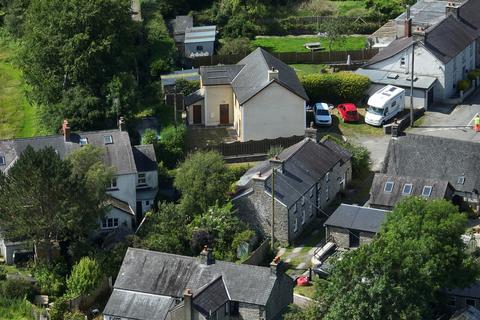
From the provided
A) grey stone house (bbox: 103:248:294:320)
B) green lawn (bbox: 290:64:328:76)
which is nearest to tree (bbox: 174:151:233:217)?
grey stone house (bbox: 103:248:294:320)

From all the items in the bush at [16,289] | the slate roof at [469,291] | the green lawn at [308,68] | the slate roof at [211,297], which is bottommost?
the bush at [16,289]

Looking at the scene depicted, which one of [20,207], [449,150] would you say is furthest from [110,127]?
[449,150]

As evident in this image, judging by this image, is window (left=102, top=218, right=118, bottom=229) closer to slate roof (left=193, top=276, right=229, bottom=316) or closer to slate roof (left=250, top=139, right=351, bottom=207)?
slate roof (left=250, top=139, right=351, bottom=207)

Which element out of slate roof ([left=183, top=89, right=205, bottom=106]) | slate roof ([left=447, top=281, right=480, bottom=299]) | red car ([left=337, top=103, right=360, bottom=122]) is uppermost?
slate roof ([left=183, top=89, right=205, bottom=106])

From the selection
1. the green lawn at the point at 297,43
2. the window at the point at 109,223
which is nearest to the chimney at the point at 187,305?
the window at the point at 109,223

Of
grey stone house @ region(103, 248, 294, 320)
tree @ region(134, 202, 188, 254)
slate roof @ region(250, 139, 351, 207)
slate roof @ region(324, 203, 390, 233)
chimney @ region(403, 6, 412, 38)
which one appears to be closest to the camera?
grey stone house @ region(103, 248, 294, 320)

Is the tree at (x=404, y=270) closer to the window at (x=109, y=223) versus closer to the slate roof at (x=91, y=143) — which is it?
the window at (x=109, y=223)
